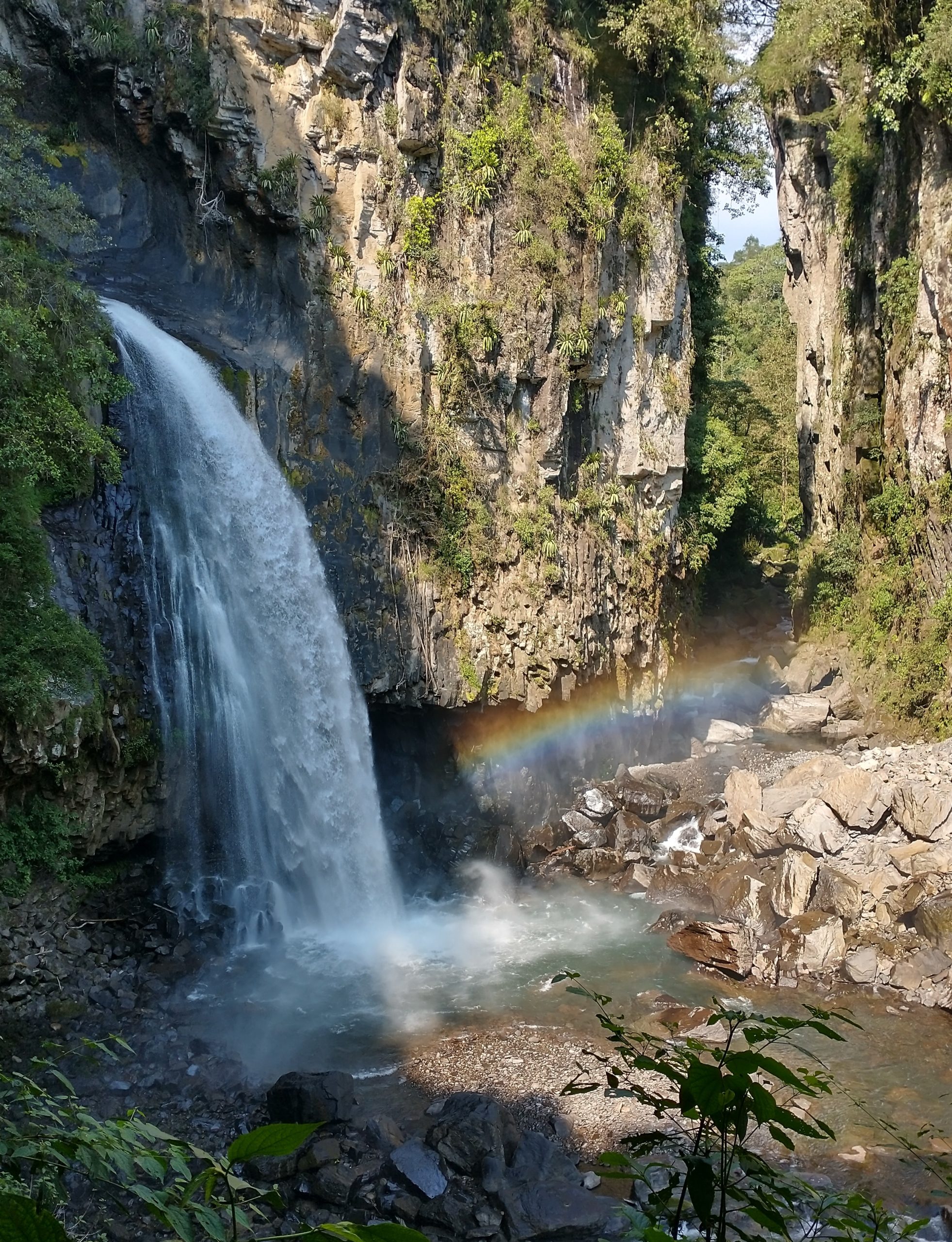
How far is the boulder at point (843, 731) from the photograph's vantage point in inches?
859

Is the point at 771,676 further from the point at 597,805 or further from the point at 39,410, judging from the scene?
the point at 39,410

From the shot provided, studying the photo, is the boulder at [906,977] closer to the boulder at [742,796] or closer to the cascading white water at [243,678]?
the boulder at [742,796]

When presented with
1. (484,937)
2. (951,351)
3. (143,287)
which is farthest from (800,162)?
(484,937)

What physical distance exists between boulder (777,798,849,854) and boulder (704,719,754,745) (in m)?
6.36

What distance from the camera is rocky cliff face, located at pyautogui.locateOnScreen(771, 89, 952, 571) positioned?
66.6 feet

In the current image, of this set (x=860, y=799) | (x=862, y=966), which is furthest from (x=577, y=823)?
(x=862, y=966)

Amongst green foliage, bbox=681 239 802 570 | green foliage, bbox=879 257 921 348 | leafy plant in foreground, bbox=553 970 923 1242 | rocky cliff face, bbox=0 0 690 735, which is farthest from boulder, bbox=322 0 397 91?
leafy plant in foreground, bbox=553 970 923 1242

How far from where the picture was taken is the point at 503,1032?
1141cm

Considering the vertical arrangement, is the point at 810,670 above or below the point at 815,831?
above

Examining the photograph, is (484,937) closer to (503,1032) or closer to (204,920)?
(503,1032)

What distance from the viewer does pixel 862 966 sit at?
1273 cm

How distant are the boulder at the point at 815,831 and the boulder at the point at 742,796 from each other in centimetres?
79

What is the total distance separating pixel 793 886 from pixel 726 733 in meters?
8.66

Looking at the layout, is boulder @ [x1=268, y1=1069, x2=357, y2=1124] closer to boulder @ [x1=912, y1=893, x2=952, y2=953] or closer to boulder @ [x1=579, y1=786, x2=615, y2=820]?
boulder @ [x1=912, y1=893, x2=952, y2=953]
